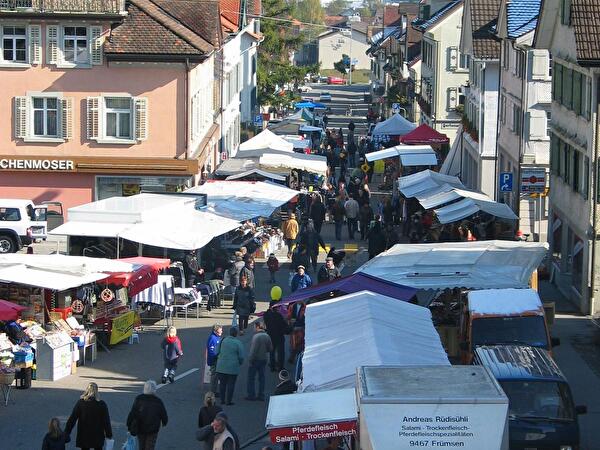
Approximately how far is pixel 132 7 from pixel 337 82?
4866 inches

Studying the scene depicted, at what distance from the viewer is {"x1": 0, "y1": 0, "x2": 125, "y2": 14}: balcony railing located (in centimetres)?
4266

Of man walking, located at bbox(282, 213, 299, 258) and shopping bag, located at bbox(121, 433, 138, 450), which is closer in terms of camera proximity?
shopping bag, located at bbox(121, 433, 138, 450)

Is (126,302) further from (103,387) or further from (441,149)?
(441,149)

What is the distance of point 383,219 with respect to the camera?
1774 inches

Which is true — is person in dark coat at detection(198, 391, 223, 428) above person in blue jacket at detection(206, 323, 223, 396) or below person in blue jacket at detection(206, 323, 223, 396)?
above

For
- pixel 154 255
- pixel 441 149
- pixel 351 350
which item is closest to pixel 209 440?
pixel 351 350

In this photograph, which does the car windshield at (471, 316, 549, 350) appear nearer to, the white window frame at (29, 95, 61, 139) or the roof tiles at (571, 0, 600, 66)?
the roof tiles at (571, 0, 600, 66)

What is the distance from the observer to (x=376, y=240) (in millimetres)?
37312

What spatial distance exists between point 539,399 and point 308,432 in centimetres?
507

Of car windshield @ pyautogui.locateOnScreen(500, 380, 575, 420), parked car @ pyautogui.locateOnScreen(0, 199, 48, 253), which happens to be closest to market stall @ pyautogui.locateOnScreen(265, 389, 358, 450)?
car windshield @ pyautogui.locateOnScreen(500, 380, 575, 420)

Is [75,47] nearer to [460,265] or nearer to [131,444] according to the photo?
[460,265]

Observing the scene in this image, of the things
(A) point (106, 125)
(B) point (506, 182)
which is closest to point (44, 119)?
(A) point (106, 125)

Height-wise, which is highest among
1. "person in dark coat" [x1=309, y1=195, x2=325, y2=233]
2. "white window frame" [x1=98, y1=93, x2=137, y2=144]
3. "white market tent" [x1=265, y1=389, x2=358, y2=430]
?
"white window frame" [x1=98, y1=93, x2=137, y2=144]

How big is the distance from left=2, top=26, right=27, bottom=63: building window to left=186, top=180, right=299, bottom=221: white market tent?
23.8ft
